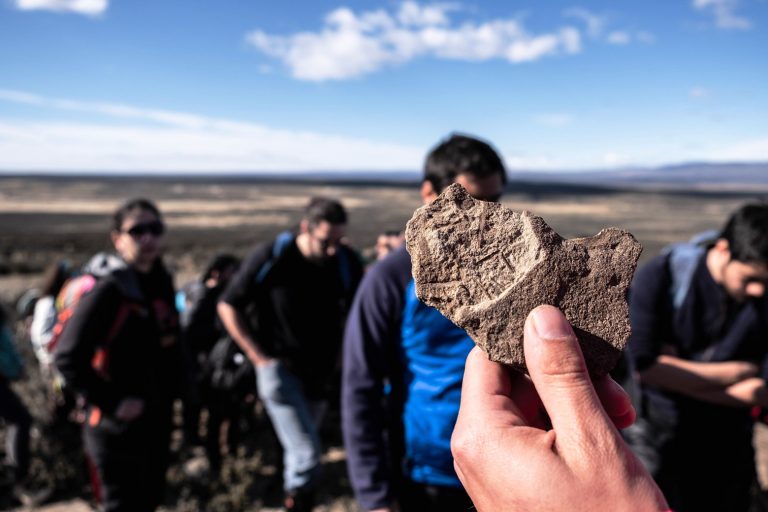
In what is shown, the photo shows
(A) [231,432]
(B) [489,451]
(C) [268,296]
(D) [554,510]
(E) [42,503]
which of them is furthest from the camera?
(A) [231,432]

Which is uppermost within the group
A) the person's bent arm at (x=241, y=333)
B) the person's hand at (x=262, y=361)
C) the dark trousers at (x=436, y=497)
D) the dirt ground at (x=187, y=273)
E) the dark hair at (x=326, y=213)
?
the dark hair at (x=326, y=213)

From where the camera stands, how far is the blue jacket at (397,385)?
230cm

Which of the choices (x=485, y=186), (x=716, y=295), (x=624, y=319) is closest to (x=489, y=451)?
(x=624, y=319)

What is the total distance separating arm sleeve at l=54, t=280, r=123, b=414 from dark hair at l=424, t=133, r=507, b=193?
217cm

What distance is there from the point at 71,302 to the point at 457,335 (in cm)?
256

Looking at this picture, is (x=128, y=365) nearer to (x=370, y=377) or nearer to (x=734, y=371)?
(x=370, y=377)

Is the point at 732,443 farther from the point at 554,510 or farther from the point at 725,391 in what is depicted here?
the point at 554,510

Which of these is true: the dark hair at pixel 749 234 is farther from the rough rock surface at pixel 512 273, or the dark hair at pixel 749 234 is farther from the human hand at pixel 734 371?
the rough rock surface at pixel 512 273

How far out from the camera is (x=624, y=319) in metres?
1.49

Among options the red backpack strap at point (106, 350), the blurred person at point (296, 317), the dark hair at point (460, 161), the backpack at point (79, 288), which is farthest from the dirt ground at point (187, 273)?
the dark hair at point (460, 161)

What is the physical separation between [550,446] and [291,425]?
3155 millimetres

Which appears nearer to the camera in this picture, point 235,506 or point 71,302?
point 71,302

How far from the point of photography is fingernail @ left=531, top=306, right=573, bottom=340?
1240mm

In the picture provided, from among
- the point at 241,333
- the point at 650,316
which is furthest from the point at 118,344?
the point at 650,316
